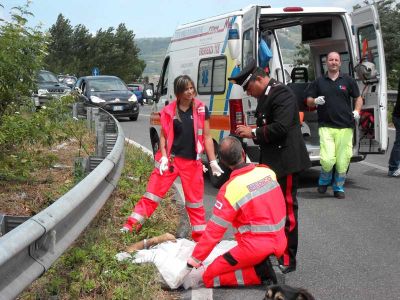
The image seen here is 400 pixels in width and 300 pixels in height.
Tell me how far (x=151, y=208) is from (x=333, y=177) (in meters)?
3.51

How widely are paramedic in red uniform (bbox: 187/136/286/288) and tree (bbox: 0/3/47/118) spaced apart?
336cm

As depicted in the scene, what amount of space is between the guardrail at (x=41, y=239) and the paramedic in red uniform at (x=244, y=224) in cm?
91

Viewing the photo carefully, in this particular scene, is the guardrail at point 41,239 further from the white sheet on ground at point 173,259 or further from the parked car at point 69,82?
the parked car at point 69,82

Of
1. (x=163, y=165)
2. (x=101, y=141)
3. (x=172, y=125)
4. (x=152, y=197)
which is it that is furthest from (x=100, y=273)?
(x=101, y=141)

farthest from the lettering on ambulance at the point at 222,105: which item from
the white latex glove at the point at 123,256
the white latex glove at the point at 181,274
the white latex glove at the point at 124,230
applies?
the white latex glove at the point at 181,274

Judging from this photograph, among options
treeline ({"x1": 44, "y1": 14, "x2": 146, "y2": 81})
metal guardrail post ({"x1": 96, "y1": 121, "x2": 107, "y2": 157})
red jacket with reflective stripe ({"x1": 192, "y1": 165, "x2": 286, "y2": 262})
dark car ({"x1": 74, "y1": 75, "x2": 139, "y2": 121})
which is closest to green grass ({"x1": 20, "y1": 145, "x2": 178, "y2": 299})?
red jacket with reflective stripe ({"x1": 192, "y1": 165, "x2": 286, "y2": 262})

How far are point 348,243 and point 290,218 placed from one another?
1068mm

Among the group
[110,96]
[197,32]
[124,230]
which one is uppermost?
[197,32]

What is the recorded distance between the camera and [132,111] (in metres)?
22.6

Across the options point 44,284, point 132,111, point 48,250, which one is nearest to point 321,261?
point 44,284

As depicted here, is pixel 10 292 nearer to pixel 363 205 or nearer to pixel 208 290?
pixel 208 290

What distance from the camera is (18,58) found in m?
6.84

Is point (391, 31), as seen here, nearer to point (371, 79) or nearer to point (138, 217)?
point (371, 79)

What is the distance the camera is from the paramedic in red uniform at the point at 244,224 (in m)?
4.35
